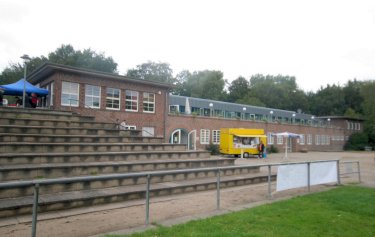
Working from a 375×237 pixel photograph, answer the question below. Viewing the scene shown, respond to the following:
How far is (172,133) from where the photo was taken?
3067 centimetres

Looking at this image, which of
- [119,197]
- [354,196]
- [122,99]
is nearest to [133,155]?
[119,197]

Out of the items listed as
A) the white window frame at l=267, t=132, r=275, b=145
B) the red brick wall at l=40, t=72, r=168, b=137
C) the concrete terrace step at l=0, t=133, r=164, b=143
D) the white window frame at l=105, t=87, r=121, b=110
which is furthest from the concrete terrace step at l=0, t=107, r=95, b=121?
the white window frame at l=267, t=132, r=275, b=145

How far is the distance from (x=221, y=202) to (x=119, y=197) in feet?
8.72

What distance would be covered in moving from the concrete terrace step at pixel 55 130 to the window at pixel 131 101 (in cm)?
1171

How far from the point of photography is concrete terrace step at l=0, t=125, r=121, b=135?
34.8 feet

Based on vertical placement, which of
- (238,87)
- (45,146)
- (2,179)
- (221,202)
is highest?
(238,87)

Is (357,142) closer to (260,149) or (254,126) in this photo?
(254,126)

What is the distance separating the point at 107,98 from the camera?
2356 centimetres

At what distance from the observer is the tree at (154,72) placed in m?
62.8

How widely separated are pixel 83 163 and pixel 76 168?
1.78 ft

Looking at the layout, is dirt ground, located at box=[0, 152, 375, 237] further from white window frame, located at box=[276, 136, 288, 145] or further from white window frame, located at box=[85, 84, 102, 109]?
white window frame, located at box=[276, 136, 288, 145]

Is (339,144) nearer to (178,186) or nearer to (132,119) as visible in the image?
(132,119)

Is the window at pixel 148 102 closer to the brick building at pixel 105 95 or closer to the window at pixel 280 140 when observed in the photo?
the brick building at pixel 105 95

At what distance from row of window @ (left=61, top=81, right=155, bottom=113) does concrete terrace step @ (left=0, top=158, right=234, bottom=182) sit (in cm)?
1295
